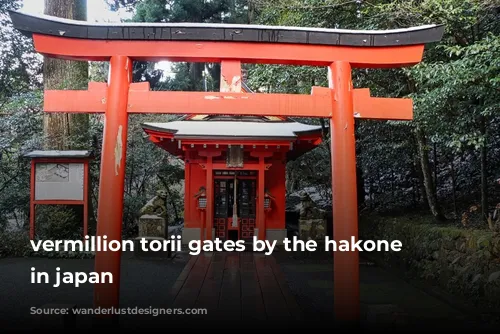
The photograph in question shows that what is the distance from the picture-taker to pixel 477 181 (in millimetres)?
10594

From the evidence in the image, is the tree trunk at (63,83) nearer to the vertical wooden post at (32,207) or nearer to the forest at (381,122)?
the forest at (381,122)

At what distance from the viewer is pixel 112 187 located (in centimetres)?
438

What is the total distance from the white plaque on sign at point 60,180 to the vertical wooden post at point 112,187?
219 inches

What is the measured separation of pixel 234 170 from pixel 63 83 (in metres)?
5.28

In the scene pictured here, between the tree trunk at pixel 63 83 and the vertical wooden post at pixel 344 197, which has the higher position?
the tree trunk at pixel 63 83

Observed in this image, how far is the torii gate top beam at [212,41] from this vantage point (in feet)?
14.5

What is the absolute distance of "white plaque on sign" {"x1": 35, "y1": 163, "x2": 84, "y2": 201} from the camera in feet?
30.7

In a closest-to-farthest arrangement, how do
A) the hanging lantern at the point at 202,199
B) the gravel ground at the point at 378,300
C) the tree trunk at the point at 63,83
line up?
the gravel ground at the point at 378,300 < the tree trunk at the point at 63,83 < the hanging lantern at the point at 202,199

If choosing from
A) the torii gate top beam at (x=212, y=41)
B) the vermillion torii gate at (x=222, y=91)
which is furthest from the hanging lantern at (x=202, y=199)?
the torii gate top beam at (x=212, y=41)

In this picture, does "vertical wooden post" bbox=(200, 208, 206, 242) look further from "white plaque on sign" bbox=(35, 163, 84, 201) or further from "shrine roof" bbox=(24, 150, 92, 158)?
"shrine roof" bbox=(24, 150, 92, 158)

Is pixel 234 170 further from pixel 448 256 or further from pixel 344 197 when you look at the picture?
pixel 344 197

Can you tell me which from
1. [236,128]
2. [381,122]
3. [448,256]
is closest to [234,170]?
[236,128]

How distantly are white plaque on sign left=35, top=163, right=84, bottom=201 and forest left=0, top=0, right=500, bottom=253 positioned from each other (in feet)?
2.10

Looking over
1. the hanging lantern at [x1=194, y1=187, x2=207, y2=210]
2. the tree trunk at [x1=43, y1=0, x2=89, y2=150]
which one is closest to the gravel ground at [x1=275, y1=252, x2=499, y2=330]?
the hanging lantern at [x1=194, y1=187, x2=207, y2=210]
